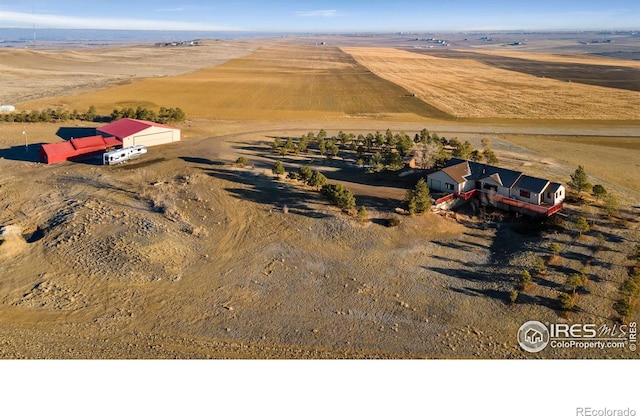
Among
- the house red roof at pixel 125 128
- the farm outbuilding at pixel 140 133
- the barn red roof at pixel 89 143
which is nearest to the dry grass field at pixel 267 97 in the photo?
the farm outbuilding at pixel 140 133

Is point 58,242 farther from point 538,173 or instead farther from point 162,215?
point 538,173

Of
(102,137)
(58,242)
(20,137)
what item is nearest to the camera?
(58,242)

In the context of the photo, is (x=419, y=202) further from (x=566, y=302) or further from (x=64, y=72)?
(x=64, y=72)

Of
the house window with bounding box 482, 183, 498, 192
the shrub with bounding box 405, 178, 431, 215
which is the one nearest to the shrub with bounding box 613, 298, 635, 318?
the shrub with bounding box 405, 178, 431, 215

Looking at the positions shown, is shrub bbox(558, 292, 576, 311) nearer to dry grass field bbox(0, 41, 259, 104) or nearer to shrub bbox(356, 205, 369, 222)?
shrub bbox(356, 205, 369, 222)

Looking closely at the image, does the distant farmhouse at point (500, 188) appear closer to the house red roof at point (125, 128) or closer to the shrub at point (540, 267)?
the shrub at point (540, 267)

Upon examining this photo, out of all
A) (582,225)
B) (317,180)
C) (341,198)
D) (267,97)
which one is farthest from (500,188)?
(267,97)

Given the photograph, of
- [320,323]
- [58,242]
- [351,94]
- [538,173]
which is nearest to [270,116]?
[351,94]
